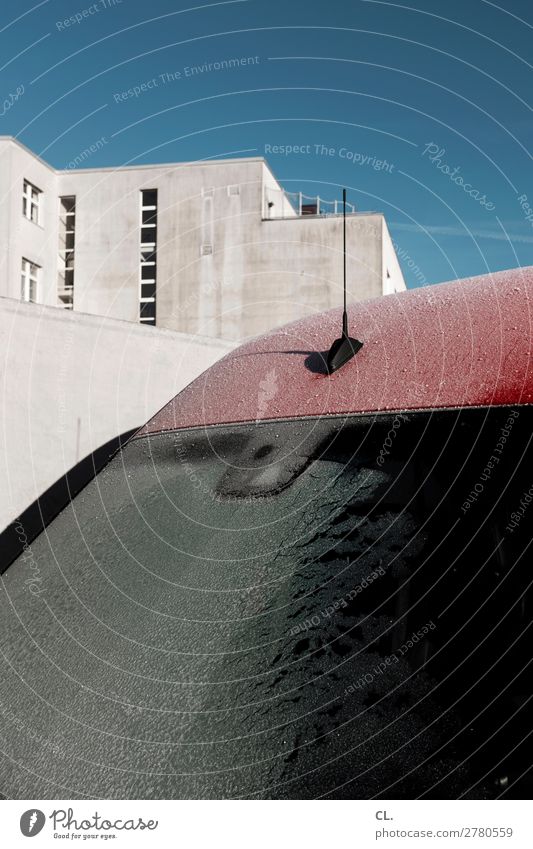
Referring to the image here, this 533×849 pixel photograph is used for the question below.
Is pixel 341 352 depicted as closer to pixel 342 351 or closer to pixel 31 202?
pixel 342 351

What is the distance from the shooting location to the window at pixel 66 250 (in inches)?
1312

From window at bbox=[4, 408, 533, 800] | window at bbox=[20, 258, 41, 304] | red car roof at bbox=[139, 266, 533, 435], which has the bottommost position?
window at bbox=[4, 408, 533, 800]

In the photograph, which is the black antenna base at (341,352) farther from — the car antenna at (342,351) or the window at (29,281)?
the window at (29,281)

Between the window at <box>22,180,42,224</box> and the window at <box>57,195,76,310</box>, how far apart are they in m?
1.01

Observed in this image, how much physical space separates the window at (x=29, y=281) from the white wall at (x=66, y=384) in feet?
69.9

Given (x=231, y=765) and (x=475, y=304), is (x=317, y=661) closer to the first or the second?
(x=231, y=765)

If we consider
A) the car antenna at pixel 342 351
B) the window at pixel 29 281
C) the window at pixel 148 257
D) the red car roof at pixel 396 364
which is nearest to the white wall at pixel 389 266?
the window at pixel 148 257

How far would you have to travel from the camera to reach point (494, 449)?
219 centimetres

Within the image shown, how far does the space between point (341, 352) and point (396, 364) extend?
0.57ft

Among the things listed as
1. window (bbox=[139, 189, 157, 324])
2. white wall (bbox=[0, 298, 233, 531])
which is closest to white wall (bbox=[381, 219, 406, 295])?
window (bbox=[139, 189, 157, 324])

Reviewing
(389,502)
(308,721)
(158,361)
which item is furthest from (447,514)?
(158,361)

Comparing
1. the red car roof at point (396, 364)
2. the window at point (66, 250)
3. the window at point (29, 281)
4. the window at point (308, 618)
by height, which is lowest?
the window at point (308, 618)

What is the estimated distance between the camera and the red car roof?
237 cm

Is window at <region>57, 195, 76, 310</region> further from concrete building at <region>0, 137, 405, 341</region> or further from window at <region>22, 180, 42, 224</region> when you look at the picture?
window at <region>22, 180, 42, 224</region>
